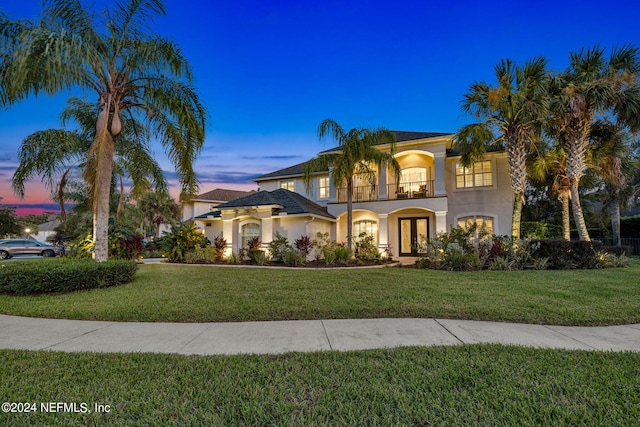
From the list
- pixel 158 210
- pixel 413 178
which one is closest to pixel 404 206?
pixel 413 178

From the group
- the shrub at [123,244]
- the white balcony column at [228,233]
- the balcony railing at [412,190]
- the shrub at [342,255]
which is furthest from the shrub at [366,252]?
the shrub at [123,244]

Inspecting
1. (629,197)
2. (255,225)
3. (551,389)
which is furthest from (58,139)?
(629,197)

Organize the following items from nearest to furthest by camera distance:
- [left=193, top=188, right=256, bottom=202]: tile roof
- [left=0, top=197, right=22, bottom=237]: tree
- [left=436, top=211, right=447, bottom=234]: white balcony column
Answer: [left=436, top=211, right=447, bottom=234]: white balcony column
[left=0, top=197, right=22, bottom=237]: tree
[left=193, top=188, right=256, bottom=202]: tile roof

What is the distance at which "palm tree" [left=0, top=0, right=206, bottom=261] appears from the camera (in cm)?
750

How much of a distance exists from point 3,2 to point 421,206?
677 inches

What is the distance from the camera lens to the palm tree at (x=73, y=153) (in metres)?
10.2

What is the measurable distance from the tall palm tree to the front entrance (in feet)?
23.5

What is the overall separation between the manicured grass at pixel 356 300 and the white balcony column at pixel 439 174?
25.1 feet

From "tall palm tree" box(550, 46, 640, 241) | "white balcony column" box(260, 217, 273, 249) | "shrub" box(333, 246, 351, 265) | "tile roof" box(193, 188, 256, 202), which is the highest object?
"tall palm tree" box(550, 46, 640, 241)

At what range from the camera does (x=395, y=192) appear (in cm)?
1816

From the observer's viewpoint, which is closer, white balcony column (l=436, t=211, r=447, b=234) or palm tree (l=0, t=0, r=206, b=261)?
palm tree (l=0, t=0, r=206, b=261)

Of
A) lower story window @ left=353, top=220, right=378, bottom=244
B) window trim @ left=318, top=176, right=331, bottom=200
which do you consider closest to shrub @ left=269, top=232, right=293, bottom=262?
lower story window @ left=353, top=220, right=378, bottom=244

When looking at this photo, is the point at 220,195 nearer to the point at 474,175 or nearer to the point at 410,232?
the point at 410,232

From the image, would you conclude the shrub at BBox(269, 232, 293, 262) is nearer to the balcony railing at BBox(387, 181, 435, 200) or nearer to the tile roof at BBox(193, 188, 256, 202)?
the balcony railing at BBox(387, 181, 435, 200)
